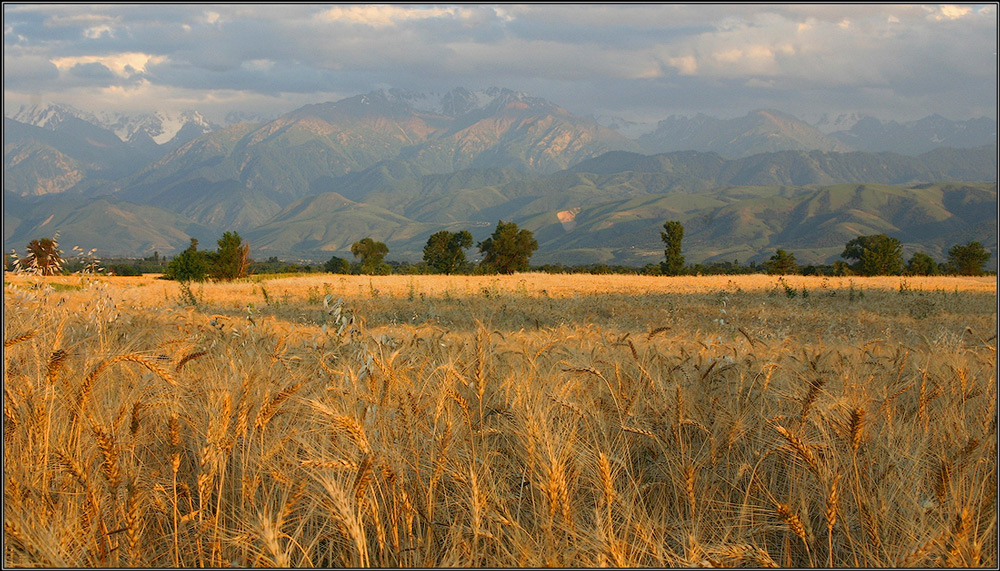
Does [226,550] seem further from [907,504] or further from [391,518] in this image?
[907,504]

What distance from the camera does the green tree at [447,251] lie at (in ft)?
221

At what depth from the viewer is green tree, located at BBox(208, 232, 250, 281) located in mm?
46438

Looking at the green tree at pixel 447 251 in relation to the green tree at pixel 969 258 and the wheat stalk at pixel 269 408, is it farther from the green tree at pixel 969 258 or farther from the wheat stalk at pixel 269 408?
the wheat stalk at pixel 269 408

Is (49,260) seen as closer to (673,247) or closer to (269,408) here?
(269,408)

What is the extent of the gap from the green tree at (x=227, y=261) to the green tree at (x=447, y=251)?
2201cm

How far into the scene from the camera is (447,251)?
68125 mm

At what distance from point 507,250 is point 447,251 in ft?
27.9

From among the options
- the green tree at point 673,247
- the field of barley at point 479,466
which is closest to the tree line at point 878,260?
the green tree at point 673,247

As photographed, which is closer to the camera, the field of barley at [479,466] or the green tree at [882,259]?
the field of barley at [479,466]

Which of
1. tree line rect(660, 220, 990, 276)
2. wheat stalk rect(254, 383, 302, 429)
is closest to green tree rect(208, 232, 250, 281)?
tree line rect(660, 220, 990, 276)

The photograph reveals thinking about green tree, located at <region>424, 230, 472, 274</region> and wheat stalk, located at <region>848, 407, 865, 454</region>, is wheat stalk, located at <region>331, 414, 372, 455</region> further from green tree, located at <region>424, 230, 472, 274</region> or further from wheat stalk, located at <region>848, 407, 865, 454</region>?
green tree, located at <region>424, 230, 472, 274</region>

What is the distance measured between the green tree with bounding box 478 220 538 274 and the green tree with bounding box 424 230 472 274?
13.4 feet

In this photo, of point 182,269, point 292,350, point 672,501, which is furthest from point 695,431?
point 182,269

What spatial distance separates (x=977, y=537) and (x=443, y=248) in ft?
220
